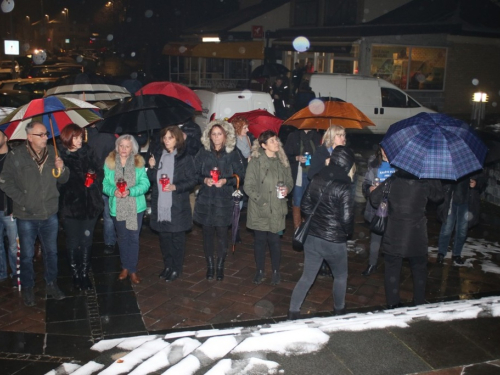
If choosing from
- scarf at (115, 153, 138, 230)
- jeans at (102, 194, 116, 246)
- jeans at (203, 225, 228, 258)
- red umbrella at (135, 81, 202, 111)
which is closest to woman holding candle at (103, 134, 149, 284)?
scarf at (115, 153, 138, 230)

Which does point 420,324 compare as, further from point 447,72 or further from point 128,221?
point 447,72

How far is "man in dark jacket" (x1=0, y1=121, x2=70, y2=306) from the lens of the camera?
5.63 m

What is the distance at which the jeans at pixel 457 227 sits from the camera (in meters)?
7.07

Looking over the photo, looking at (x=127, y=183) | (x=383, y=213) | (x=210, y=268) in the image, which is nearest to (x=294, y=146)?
(x=210, y=268)

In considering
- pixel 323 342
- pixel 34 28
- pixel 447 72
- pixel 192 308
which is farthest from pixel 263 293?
pixel 34 28

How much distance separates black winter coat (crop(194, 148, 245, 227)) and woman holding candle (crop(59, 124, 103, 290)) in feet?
3.97

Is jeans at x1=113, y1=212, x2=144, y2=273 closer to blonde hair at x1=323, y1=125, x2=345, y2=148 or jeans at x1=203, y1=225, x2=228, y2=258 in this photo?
jeans at x1=203, y1=225, x2=228, y2=258

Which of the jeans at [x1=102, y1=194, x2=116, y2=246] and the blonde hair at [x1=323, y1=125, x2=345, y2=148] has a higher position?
the blonde hair at [x1=323, y1=125, x2=345, y2=148]

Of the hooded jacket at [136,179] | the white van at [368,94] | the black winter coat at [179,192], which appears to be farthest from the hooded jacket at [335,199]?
the white van at [368,94]

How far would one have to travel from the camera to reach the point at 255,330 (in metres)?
4.64

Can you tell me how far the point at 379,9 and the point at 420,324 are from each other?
1055 inches

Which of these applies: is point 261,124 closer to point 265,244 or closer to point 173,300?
point 265,244

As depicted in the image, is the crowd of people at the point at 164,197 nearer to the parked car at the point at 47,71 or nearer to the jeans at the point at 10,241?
the jeans at the point at 10,241

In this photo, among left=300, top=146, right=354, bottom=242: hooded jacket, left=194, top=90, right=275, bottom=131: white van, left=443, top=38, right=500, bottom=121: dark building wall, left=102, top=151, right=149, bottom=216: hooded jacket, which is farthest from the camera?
left=443, top=38, right=500, bottom=121: dark building wall
